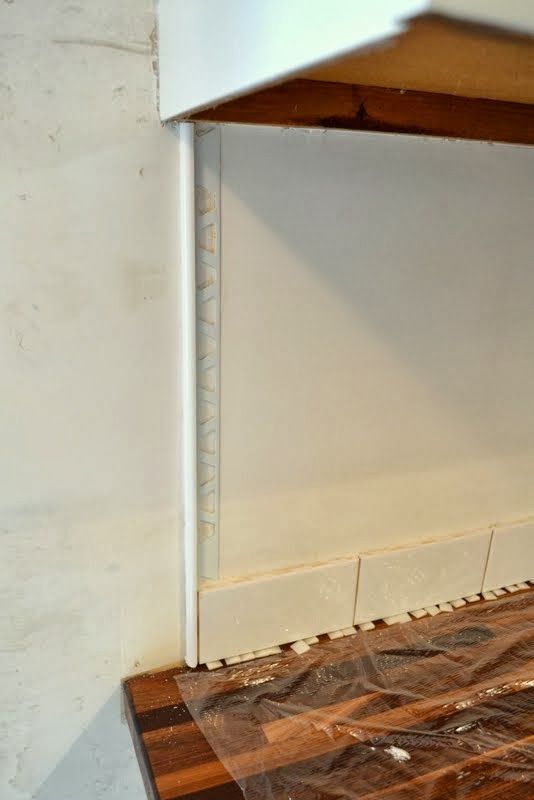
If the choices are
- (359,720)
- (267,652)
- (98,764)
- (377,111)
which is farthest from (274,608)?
(377,111)

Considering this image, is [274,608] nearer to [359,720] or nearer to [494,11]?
[359,720]

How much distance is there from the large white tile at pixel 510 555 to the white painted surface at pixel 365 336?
3.6 inches

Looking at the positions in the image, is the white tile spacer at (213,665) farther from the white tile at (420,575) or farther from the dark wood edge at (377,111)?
the dark wood edge at (377,111)

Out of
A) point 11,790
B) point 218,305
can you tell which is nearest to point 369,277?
point 218,305

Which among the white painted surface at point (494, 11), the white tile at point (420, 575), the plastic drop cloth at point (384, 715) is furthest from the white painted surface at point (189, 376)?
the white painted surface at point (494, 11)

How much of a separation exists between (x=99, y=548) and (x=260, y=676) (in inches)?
11.0

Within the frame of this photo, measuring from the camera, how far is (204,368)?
2.35 ft

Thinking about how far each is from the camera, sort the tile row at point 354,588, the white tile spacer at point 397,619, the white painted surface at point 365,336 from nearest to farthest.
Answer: the white painted surface at point 365,336 < the tile row at point 354,588 < the white tile spacer at point 397,619

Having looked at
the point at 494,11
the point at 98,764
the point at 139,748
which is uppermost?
the point at 494,11

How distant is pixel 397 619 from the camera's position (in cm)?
92

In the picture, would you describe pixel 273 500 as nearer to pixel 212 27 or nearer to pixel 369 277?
pixel 369 277

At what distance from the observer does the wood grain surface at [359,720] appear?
0.66m

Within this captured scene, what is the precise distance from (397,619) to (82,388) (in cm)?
59

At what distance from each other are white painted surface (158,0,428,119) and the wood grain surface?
0.68 m
